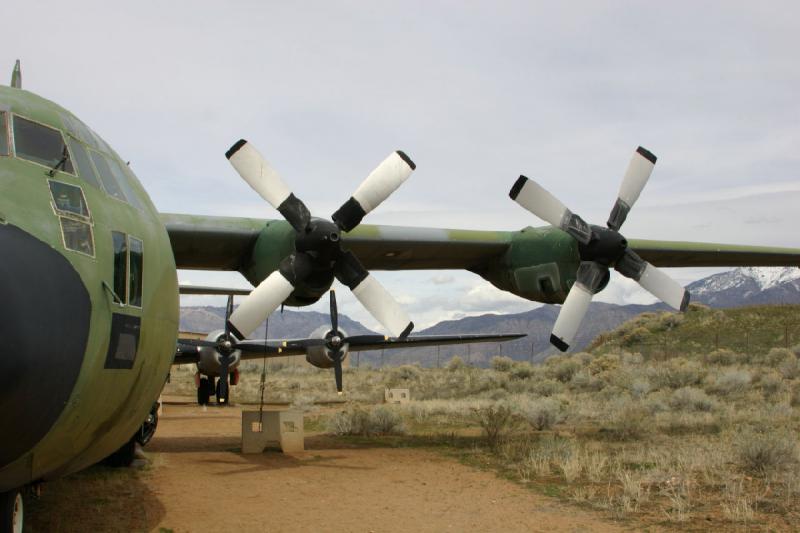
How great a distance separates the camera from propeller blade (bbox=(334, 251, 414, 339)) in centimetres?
1184

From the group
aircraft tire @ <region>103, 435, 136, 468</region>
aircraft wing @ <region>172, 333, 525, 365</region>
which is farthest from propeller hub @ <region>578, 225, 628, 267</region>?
aircraft wing @ <region>172, 333, 525, 365</region>

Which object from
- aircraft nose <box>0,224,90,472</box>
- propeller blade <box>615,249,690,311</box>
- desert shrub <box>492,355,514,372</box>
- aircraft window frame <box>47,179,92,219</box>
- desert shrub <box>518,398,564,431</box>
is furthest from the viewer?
desert shrub <box>492,355,514,372</box>

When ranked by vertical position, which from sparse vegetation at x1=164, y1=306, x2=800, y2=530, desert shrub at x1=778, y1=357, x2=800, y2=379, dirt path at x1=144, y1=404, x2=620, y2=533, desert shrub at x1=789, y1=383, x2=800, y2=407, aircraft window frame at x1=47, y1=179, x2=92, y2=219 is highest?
aircraft window frame at x1=47, y1=179, x2=92, y2=219

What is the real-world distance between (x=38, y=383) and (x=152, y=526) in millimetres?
4678

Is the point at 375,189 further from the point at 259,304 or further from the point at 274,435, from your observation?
the point at 274,435

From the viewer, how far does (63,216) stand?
5031 millimetres

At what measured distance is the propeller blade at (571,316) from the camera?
41.8 feet

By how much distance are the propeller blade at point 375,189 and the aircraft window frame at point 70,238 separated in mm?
6905

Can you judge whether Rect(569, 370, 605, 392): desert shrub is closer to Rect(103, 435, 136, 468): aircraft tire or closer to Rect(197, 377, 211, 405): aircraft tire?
Rect(197, 377, 211, 405): aircraft tire

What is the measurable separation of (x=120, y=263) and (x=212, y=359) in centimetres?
2213

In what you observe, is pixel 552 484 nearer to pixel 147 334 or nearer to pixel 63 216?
pixel 147 334

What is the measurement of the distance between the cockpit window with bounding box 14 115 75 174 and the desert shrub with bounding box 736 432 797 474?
10858 millimetres

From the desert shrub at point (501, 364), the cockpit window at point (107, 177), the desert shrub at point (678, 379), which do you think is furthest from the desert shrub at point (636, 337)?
the cockpit window at point (107, 177)

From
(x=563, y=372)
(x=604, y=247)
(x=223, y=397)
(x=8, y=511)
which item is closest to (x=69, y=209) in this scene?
(x=8, y=511)
